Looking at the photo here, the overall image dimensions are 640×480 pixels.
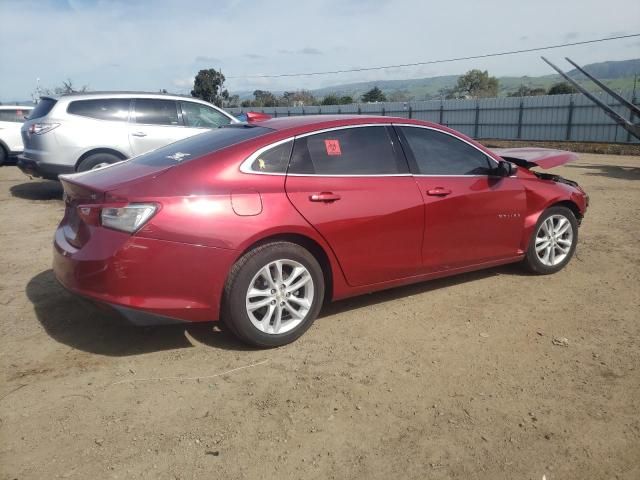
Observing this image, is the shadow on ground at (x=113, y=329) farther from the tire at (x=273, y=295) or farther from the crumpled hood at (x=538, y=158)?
the crumpled hood at (x=538, y=158)

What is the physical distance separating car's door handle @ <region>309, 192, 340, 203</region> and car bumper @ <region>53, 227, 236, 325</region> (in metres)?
0.72

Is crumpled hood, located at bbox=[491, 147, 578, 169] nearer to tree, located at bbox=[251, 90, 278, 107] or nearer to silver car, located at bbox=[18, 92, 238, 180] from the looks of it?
silver car, located at bbox=[18, 92, 238, 180]

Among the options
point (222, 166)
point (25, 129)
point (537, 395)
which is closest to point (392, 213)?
point (222, 166)

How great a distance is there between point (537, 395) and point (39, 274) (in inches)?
176

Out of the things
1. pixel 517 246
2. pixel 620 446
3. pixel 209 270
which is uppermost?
pixel 209 270

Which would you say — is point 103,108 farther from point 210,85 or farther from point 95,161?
point 210,85

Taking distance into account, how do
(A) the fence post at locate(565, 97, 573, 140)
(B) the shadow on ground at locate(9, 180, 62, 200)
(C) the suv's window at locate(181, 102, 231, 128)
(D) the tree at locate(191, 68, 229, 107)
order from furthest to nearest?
(D) the tree at locate(191, 68, 229, 107) → (A) the fence post at locate(565, 97, 573, 140) → (B) the shadow on ground at locate(9, 180, 62, 200) → (C) the suv's window at locate(181, 102, 231, 128)

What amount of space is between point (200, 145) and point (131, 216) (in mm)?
942

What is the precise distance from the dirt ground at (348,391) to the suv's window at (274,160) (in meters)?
1.22

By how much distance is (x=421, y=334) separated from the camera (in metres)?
3.95

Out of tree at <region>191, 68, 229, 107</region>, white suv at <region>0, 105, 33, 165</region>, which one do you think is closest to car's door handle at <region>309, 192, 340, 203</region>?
white suv at <region>0, 105, 33, 165</region>

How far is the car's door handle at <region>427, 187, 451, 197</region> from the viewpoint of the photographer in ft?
14.1

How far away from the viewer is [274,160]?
12.2ft

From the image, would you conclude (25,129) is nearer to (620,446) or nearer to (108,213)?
(108,213)
